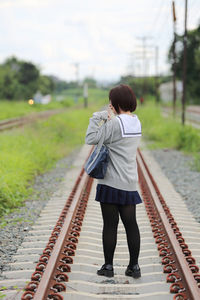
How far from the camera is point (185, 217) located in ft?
23.9

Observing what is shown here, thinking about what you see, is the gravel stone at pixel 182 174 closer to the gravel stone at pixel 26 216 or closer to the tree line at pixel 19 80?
the gravel stone at pixel 26 216

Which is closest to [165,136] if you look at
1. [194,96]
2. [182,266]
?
[182,266]

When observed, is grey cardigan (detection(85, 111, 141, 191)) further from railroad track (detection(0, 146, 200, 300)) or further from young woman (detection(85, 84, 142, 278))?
railroad track (detection(0, 146, 200, 300))

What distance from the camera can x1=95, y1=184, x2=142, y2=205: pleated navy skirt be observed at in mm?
4152

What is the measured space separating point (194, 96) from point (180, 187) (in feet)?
227

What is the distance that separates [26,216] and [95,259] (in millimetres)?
2536

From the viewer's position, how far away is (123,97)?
408 cm

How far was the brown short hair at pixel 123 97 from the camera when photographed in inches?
161

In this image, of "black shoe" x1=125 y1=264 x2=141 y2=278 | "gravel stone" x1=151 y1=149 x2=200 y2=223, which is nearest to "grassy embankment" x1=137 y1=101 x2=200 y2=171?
"gravel stone" x1=151 y1=149 x2=200 y2=223

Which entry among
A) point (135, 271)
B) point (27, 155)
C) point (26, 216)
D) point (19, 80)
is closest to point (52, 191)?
point (26, 216)

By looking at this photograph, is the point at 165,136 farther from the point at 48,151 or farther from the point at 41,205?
the point at 41,205

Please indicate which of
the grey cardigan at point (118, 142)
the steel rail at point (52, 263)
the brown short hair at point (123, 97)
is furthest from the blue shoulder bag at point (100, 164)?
the steel rail at point (52, 263)

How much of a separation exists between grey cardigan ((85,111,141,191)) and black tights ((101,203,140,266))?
25 centimetres

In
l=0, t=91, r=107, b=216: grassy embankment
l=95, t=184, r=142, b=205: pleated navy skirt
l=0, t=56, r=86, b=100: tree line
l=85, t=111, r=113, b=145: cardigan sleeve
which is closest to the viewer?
l=85, t=111, r=113, b=145: cardigan sleeve
